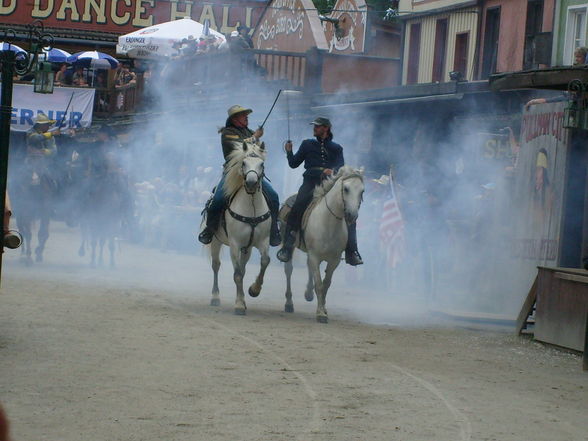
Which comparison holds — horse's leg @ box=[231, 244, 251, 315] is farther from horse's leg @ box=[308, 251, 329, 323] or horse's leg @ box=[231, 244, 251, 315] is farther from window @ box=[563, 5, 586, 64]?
window @ box=[563, 5, 586, 64]

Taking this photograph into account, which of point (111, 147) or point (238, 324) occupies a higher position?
point (111, 147)

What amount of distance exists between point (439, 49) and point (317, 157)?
20.8m

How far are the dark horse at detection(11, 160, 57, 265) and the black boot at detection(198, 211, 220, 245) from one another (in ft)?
19.7

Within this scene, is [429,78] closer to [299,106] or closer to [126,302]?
[299,106]

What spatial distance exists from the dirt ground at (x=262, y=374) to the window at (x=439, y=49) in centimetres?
1918

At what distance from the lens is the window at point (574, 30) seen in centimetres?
2666

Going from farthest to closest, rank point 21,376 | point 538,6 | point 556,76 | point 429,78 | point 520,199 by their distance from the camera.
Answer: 1. point 429,78
2. point 538,6
3. point 520,199
4. point 556,76
5. point 21,376

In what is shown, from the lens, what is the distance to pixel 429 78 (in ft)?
111

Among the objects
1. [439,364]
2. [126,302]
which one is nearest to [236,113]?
[126,302]

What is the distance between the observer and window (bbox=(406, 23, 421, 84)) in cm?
3438

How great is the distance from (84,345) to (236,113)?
464cm

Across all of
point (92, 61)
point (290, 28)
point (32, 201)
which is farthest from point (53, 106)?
point (32, 201)

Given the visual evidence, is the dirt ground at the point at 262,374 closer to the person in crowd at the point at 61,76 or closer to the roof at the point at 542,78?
the roof at the point at 542,78

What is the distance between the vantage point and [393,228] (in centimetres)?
1755
